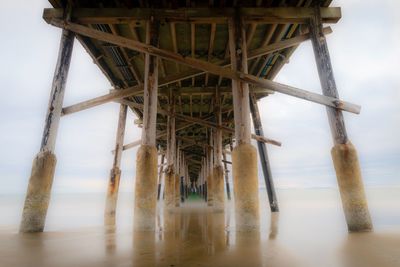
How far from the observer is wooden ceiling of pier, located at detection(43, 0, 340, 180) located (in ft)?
16.4

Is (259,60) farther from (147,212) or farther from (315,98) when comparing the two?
(147,212)

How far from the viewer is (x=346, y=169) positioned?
13.1ft

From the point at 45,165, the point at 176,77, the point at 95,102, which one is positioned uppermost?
the point at 176,77

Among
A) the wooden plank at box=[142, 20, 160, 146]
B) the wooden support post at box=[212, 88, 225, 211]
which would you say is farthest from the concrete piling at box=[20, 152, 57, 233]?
the wooden support post at box=[212, 88, 225, 211]

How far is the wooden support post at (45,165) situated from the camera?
3955 millimetres

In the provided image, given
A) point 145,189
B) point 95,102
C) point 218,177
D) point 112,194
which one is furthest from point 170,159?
point 145,189

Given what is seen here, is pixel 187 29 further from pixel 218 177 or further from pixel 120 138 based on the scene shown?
pixel 218 177

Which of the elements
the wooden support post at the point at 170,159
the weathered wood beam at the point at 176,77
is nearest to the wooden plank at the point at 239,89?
the weathered wood beam at the point at 176,77

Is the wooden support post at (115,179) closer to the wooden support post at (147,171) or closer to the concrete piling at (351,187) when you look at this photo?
the wooden support post at (147,171)

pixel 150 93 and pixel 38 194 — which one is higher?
pixel 150 93

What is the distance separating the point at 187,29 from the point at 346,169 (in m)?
4.56

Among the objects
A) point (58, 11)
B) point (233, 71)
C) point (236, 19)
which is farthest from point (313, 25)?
point (58, 11)

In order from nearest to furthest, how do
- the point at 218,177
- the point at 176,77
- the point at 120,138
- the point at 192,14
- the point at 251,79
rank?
the point at 251,79
the point at 192,14
the point at 176,77
the point at 120,138
the point at 218,177

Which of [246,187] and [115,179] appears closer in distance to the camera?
[246,187]
